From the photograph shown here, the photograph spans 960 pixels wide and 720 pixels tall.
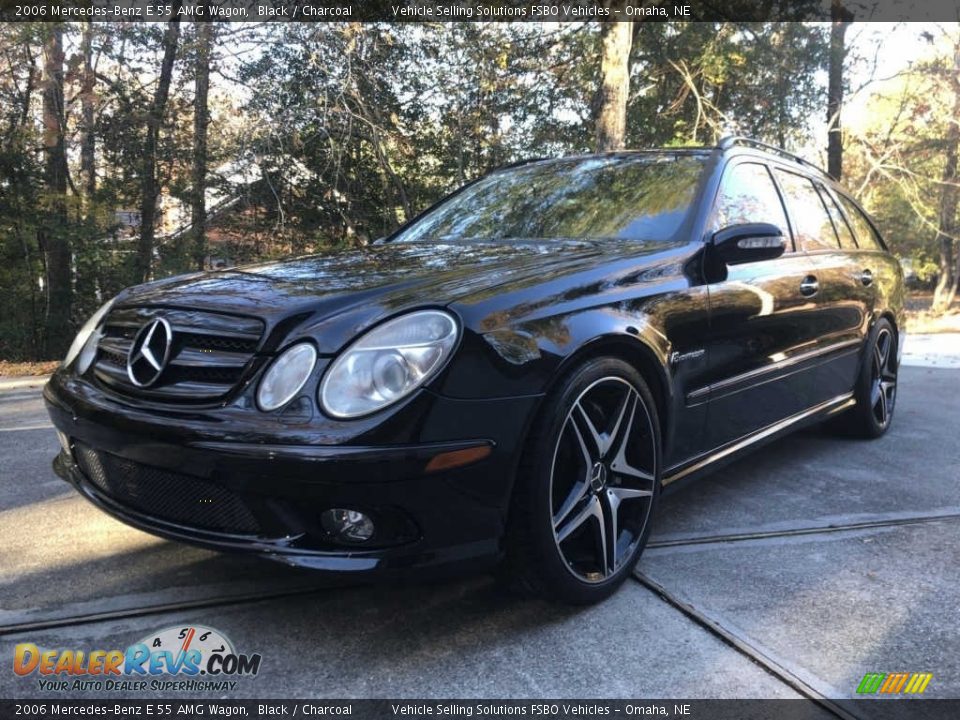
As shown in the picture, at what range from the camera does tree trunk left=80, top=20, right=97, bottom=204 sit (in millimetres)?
12500

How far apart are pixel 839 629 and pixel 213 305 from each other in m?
2.07

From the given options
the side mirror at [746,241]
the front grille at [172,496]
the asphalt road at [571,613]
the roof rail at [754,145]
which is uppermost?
the roof rail at [754,145]

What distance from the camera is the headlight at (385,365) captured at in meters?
1.81

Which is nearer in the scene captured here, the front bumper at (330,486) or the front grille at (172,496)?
the front bumper at (330,486)

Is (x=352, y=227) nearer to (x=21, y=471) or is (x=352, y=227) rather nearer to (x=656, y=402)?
(x=21, y=471)

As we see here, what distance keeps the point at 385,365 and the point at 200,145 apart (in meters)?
13.3

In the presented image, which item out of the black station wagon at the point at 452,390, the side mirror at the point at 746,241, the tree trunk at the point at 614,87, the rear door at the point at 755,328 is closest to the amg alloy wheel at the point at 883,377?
the rear door at the point at 755,328

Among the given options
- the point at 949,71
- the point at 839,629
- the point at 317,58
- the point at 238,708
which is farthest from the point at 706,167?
the point at 949,71

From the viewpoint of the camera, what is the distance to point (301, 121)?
40.4 feet

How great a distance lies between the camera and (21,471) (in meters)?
3.75

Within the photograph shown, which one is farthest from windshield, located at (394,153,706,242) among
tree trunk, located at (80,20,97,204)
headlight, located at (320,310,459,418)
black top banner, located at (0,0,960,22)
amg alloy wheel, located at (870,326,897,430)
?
tree trunk, located at (80,20,97,204)

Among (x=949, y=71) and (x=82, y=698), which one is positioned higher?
(x=949, y=71)

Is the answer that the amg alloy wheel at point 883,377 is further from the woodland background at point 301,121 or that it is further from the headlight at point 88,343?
the woodland background at point 301,121

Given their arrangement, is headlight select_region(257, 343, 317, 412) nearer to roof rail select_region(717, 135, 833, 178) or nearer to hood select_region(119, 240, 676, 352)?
hood select_region(119, 240, 676, 352)
